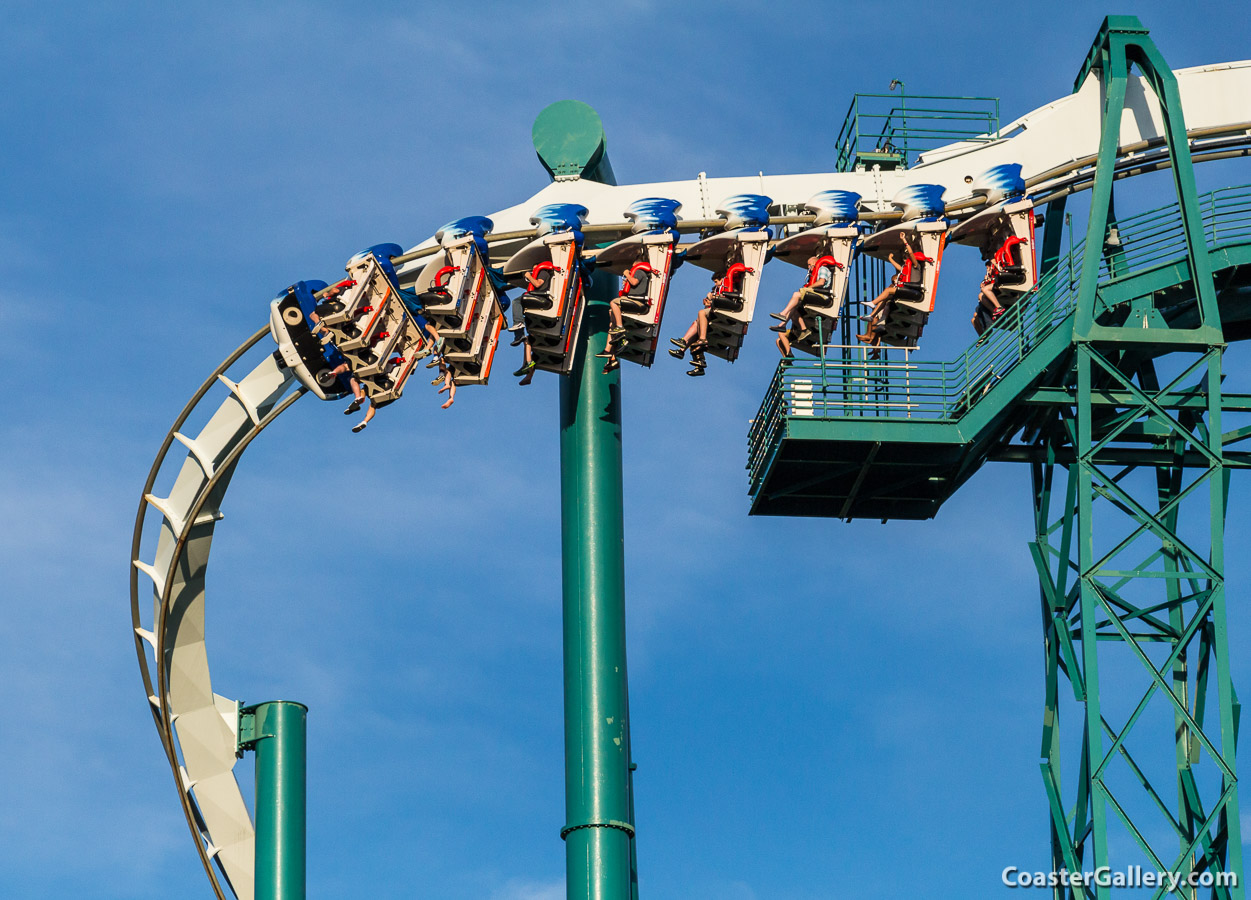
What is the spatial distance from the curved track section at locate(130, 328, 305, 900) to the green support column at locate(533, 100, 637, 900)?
4.62 m

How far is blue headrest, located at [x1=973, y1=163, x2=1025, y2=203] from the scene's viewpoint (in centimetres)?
3534

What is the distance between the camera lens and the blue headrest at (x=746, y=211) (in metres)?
35.2

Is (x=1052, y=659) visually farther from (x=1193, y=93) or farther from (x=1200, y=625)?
(x=1193, y=93)

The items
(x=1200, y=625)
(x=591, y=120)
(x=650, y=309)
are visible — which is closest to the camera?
(x=1200, y=625)

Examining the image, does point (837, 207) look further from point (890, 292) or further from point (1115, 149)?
point (1115, 149)

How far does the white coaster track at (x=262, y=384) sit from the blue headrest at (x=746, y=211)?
340 mm

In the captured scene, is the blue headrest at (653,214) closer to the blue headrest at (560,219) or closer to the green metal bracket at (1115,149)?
the blue headrest at (560,219)

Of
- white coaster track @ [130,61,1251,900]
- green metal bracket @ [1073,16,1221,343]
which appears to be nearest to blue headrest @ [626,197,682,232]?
white coaster track @ [130,61,1251,900]

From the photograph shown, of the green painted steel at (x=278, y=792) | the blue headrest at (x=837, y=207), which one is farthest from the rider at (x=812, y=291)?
the green painted steel at (x=278, y=792)

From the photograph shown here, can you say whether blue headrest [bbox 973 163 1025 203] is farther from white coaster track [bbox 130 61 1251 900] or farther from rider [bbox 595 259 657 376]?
rider [bbox 595 259 657 376]

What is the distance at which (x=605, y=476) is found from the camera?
3591cm

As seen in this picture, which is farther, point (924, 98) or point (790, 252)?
point (924, 98)

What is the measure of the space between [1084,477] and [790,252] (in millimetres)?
6055

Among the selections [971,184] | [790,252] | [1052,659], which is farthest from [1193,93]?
[1052,659]
